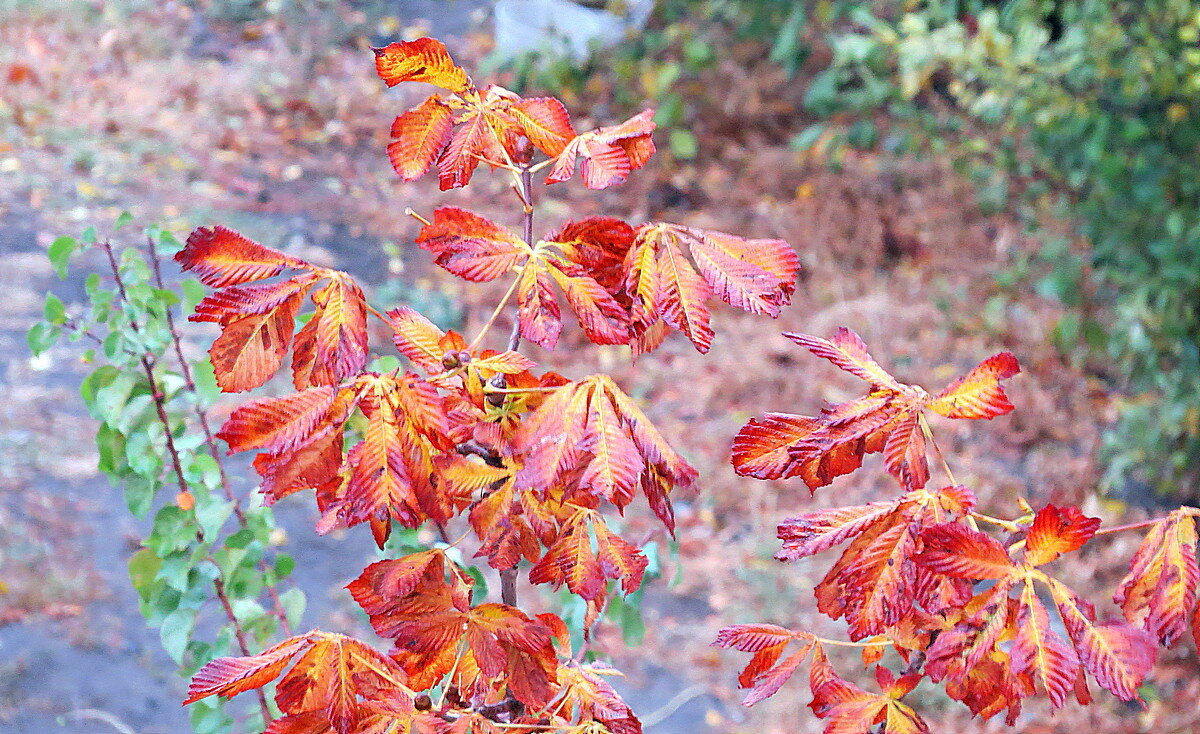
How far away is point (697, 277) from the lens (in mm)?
877

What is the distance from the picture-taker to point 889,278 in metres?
4.04

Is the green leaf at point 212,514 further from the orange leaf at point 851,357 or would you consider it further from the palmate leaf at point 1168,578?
the palmate leaf at point 1168,578

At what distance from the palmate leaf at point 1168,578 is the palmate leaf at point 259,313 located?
64 cm

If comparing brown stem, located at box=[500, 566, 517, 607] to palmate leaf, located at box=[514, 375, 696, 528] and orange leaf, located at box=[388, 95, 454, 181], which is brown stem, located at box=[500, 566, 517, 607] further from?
orange leaf, located at box=[388, 95, 454, 181]

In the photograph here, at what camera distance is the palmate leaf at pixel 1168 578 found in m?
0.85

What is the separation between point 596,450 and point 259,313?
28 cm

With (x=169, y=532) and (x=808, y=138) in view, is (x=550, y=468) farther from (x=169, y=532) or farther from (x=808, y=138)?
(x=808, y=138)

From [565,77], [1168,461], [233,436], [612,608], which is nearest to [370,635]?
[612,608]

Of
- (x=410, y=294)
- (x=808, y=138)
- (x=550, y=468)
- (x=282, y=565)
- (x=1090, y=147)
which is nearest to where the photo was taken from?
(x=550, y=468)

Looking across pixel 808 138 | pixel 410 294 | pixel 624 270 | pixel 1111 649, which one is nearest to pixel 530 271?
pixel 624 270

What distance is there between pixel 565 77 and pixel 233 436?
15.1 ft

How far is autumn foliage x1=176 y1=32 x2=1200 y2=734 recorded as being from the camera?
80cm

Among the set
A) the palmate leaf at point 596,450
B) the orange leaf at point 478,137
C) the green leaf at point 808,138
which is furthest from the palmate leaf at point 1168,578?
the green leaf at point 808,138

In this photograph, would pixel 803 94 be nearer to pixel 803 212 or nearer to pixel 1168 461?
pixel 803 212
